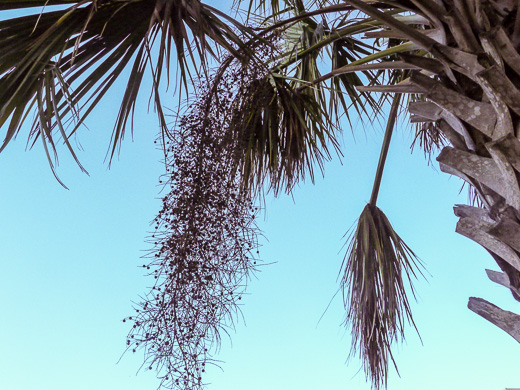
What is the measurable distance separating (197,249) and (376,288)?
1.24m

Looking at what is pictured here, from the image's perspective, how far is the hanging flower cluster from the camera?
149 centimetres

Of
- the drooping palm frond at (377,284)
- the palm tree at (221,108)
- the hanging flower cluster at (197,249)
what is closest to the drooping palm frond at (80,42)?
the palm tree at (221,108)

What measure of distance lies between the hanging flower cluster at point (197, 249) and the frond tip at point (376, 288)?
2.81 feet

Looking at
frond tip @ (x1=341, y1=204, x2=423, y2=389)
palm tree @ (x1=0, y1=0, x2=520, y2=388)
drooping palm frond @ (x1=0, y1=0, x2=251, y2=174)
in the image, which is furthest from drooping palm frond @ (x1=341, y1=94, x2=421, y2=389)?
drooping palm frond @ (x1=0, y1=0, x2=251, y2=174)

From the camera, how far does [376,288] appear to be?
2525 millimetres

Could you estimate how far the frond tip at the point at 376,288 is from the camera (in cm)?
252

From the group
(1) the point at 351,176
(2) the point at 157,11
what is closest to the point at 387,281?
(2) the point at 157,11

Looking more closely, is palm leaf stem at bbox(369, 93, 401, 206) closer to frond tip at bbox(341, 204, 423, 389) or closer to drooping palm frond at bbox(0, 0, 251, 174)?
frond tip at bbox(341, 204, 423, 389)

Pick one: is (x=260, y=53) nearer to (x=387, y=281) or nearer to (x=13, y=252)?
(x=387, y=281)

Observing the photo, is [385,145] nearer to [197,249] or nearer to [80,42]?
[197,249]

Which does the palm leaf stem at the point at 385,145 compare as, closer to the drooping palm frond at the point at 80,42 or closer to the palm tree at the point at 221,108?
the palm tree at the point at 221,108

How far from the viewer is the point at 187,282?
1.53 m

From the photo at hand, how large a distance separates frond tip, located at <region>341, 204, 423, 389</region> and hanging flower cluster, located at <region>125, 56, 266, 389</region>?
0.86m

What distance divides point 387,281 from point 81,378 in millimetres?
1929
